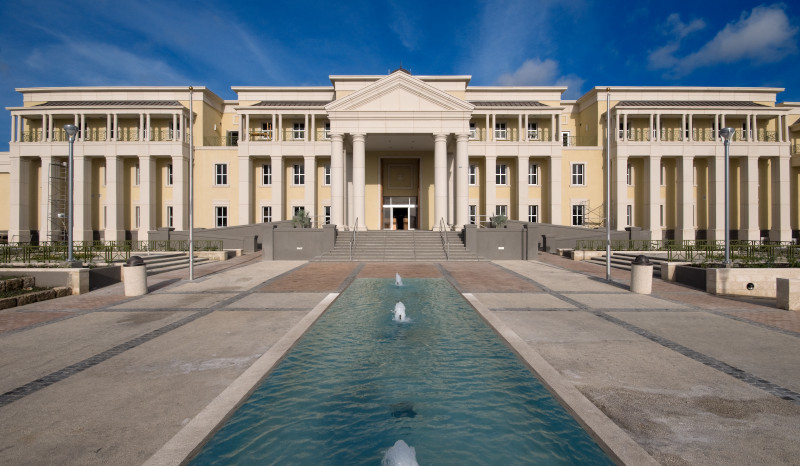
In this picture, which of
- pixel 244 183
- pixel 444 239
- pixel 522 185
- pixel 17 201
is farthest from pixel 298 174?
pixel 17 201

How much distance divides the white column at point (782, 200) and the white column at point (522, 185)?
23.5 meters

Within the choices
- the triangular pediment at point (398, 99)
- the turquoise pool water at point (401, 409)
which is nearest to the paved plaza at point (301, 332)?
the turquoise pool water at point (401, 409)

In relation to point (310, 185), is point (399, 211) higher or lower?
lower

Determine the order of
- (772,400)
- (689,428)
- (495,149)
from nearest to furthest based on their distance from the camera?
(689,428) < (772,400) < (495,149)

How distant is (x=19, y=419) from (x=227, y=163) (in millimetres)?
37509

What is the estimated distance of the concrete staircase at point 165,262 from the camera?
1953 centimetres

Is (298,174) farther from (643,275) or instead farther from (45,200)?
(643,275)

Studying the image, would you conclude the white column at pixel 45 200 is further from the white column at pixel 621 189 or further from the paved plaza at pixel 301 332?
the white column at pixel 621 189

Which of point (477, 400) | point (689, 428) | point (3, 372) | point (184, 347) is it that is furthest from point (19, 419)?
point (689, 428)

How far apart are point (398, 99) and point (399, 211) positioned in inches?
464

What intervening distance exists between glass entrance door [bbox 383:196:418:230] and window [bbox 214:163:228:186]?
1592cm

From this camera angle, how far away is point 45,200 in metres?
38.1

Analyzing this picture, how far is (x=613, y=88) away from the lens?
3975 centimetres

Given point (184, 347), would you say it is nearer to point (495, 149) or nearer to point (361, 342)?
point (361, 342)
